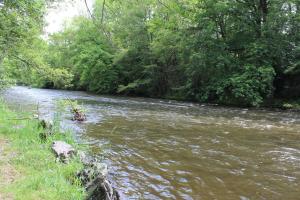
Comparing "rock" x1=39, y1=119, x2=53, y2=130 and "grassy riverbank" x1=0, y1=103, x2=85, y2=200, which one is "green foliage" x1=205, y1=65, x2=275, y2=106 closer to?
"rock" x1=39, y1=119, x2=53, y2=130

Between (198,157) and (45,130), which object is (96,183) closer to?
(198,157)

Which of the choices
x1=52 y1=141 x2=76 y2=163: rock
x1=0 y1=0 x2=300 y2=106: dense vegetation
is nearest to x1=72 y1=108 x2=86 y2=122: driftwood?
x1=0 y1=0 x2=300 y2=106: dense vegetation

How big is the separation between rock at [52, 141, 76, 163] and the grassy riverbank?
144mm

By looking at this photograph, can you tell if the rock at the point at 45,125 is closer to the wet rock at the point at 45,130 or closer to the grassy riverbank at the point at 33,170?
the wet rock at the point at 45,130

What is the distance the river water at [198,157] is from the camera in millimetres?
6934

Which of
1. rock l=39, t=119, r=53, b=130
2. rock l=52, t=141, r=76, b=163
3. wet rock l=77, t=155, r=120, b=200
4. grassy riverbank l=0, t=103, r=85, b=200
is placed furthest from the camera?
rock l=39, t=119, r=53, b=130

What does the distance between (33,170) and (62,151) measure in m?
1.46

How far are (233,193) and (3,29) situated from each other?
11.0m

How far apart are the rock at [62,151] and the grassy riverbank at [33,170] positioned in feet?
0.47

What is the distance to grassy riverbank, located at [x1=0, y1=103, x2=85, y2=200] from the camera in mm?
5367

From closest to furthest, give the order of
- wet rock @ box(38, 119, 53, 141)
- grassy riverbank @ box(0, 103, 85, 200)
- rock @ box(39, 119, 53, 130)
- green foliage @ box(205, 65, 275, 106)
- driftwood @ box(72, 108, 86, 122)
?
grassy riverbank @ box(0, 103, 85, 200) → wet rock @ box(38, 119, 53, 141) → rock @ box(39, 119, 53, 130) → driftwood @ box(72, 108, 86, 122) → green foliage @ box(205, 65, 275, 106)

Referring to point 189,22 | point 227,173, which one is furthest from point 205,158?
point 189,22

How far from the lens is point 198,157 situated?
951 cm

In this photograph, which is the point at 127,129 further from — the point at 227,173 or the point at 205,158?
the point at 227,173
